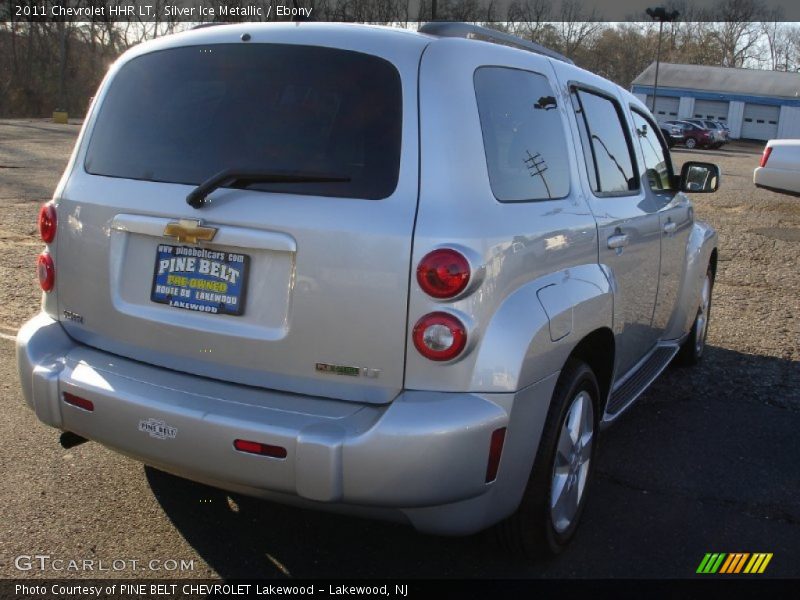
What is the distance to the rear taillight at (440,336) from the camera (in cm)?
257

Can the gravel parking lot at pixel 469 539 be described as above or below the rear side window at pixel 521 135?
below

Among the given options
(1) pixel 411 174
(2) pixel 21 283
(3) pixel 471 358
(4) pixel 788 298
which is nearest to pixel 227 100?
(1) pixel 411 174

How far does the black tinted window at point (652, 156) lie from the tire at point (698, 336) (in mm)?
990

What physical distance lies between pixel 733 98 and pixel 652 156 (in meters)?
68.4

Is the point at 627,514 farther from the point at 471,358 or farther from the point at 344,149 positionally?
the point at 344,149

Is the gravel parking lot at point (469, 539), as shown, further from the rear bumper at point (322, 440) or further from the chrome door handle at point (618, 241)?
the chrome door handle at point (618, 241)

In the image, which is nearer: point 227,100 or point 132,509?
point 227,100

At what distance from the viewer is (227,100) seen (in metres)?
2.92

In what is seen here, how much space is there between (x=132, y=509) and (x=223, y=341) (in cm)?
112

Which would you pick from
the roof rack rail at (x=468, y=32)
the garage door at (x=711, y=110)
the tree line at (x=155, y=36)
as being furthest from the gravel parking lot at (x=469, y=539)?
the garage door at (x=711, y=110)

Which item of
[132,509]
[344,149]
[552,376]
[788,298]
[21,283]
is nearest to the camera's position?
[344,149]

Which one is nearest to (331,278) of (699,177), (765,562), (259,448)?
(259,448)

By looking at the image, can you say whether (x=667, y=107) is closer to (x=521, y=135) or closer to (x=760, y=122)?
(x=760, y=122)

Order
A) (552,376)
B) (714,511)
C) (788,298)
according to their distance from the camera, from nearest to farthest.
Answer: (552,376) → (714,511) → (788,298)
